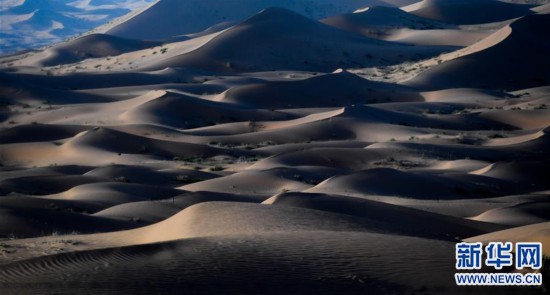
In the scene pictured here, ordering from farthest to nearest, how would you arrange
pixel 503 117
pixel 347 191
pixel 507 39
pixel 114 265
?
pixel 507 39
pixel 503 117
pixel 347 191
pixel 114 265

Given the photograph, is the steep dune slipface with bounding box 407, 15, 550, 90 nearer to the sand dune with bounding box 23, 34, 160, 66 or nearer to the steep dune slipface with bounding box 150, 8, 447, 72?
the steep dune slipface with bounding box 150, 8, 447, 72

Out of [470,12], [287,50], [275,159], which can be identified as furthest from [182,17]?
[275,159]

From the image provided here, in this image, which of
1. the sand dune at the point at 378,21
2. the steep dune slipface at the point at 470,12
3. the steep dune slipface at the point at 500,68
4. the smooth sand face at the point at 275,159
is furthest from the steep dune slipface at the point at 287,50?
the steep dune slipface at the point at 470,12

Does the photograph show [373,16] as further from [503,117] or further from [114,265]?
[114,265]

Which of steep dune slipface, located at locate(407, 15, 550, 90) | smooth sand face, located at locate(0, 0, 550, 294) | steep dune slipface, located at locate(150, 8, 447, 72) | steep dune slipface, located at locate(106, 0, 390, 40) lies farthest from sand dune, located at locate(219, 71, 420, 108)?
steep dune slipface, located at locate(106, 0, 390, 40)

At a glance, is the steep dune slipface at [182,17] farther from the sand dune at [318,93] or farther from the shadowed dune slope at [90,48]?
the sand dune at [318,93]

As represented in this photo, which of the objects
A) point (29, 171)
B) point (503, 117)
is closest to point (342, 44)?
point (503, 117)

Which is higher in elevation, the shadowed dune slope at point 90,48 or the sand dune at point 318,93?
the shadowed dune slope at point 90,48

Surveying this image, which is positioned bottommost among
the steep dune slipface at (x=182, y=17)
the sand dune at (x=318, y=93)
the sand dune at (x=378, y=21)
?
the sand dune at (x=318, y=93)

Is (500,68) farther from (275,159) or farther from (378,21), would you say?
(275,159)
